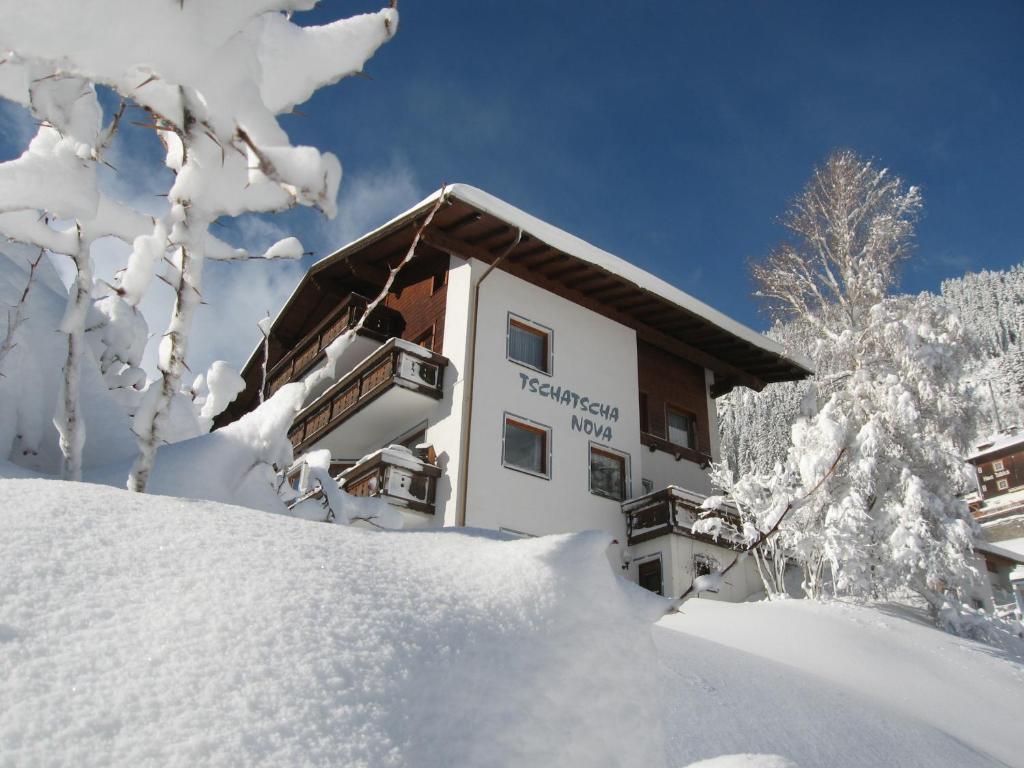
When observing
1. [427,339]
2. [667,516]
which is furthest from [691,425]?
[427,339]

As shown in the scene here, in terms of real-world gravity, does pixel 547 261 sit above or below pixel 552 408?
above

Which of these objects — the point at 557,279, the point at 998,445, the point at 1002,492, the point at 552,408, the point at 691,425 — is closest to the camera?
the point at 552,408

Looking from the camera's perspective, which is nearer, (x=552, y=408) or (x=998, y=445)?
(x=552, y=408)

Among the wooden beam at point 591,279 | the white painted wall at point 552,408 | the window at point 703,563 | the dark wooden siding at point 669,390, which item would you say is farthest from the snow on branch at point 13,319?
the dark wooden siding at point 669,390

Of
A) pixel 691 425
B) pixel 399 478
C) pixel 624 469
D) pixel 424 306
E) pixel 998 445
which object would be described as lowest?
pixel 399 478

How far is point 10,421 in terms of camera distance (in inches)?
92.7

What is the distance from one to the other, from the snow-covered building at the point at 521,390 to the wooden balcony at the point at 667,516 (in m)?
0.04

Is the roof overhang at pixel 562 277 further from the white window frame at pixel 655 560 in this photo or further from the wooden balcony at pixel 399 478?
the white window frame at pixel 655 560

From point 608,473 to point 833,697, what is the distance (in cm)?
1201

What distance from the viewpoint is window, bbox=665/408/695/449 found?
19.0 meters

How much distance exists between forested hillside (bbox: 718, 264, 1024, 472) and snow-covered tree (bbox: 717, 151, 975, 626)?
36 cm

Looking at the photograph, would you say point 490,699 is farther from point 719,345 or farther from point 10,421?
point 719,345

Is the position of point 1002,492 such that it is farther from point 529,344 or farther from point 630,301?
point 529,344

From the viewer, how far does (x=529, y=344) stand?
54.4 ft
